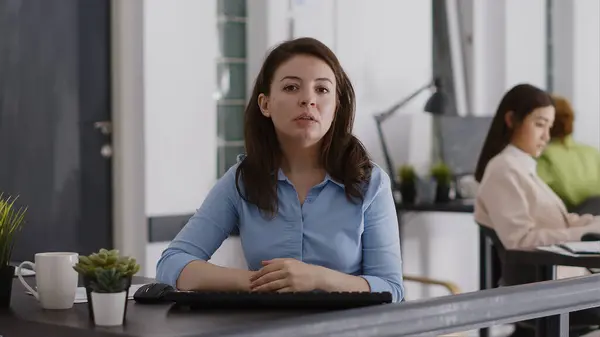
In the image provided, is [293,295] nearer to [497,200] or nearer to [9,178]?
[497,200]

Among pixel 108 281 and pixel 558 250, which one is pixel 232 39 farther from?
pixel 108 281

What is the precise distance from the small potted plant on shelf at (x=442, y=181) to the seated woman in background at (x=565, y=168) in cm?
69

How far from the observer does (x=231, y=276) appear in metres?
2.18

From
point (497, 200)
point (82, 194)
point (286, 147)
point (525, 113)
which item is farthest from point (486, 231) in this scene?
point (286, 147)

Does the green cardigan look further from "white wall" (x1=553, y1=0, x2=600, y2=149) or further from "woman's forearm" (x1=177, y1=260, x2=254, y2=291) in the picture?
"woman's forearm" (x1=177, y1=260, x2=254, y2=291)

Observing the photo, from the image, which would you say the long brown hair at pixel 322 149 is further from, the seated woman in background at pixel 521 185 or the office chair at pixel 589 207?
the office chair at pixel 589 207

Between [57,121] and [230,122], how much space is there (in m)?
0.89

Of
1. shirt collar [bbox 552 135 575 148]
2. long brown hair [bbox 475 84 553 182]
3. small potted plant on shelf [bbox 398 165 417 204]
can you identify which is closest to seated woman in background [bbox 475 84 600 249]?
long brown hair [bbox 475 84 553 182]

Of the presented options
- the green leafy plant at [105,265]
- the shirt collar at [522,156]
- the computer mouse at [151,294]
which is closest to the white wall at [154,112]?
the shirt collar at [522,156]

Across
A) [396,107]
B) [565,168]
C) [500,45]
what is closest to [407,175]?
[396,107]

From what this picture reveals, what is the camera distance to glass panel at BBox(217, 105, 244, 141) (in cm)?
531

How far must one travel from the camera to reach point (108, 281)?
1.67 metres

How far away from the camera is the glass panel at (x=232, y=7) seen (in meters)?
5.25

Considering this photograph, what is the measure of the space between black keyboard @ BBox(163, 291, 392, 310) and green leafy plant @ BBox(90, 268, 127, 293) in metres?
0.12
